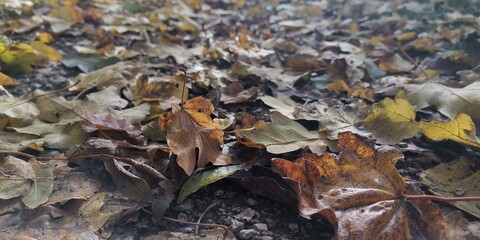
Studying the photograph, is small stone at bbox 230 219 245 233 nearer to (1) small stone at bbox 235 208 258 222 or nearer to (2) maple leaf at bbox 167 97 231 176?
(1) small stone at bbox 235 208 258 222

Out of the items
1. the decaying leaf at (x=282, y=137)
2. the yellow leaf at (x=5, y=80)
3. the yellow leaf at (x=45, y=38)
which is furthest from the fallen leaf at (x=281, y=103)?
the yellow leaf at (x=45, y=38)

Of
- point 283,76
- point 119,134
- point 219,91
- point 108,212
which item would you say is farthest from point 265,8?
point 108,212

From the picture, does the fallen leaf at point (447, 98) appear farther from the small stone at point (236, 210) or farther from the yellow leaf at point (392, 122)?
the small stone at point (236, 210)

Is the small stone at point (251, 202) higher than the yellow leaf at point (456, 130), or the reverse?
the yellow leaf at point (456, 130)

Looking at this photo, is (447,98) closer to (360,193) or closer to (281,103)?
(281,103)

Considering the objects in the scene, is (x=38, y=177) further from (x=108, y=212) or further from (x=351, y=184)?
(x=351, y=184)

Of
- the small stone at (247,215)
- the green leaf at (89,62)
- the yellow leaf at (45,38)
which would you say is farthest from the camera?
the yellow leaf at (45,38)

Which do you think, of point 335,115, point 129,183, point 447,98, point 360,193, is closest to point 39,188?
point 129,183
